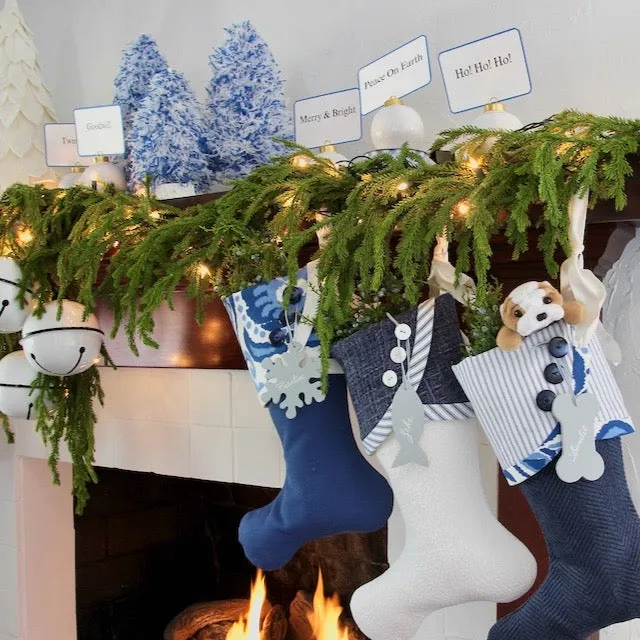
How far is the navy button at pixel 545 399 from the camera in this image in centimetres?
82

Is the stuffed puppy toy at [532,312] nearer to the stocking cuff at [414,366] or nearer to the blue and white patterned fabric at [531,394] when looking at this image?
the blue and white patterned fabric at [531,394]

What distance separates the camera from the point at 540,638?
34.3 inches

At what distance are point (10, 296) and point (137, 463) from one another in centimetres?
52

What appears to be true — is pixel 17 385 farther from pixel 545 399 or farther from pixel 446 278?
pixel 545 399

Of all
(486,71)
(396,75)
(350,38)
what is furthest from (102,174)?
(486,71)

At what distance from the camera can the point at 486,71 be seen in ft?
3.48

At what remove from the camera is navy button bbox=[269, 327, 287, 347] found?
3.45 ft

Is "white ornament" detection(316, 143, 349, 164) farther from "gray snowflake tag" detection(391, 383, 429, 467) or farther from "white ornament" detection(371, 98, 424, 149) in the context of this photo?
"gray snowflake tag" detection(391, 383, 429, 467)

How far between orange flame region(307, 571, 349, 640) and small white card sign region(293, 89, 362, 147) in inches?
40.3

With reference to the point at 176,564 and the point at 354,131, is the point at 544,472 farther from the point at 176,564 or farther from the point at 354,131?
the point at 176,564

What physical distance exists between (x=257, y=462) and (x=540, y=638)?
0.74 m

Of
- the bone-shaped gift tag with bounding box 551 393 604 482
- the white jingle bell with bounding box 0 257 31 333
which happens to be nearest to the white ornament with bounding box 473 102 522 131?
the bone-shaped gift tag with bounding box 551 393 604 482

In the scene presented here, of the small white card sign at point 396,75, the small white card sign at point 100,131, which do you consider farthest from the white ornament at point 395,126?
the small white card sign at point 100,131

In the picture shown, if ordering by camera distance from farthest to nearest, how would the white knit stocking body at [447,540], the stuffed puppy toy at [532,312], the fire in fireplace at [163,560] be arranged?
the fire in fireplace at [163,560], the white knit stocking body at [447,540], the stuffed puppy toy at [532,312]
